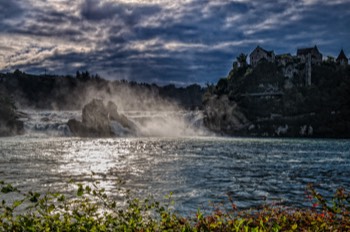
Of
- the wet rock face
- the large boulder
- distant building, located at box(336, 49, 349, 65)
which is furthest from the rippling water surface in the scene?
distant building, located at box(336, 49, 349, 65)

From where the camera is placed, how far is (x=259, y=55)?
15588 cm

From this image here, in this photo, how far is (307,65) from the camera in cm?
13875

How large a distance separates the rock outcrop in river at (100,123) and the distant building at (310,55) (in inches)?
3006

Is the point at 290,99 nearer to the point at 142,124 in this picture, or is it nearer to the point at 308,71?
the point at 308,71

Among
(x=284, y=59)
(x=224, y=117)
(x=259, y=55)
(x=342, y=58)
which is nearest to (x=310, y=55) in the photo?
(x=284, y=59)

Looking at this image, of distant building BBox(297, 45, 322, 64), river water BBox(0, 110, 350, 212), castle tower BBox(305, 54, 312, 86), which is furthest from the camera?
distant building BBox(297, 45, 322, 64)

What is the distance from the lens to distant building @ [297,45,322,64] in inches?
5635

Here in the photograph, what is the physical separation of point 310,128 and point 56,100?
133m

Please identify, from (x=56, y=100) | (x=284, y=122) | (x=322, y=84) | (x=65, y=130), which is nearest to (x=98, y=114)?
(x=65, y=130)

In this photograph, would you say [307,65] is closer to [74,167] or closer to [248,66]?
[248,66]

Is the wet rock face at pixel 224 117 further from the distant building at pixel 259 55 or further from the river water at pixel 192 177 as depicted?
the river water at pixel 192 177

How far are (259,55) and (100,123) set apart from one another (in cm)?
8416

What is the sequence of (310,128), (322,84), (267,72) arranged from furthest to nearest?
Result: (267,72), (322,84), (310,128)

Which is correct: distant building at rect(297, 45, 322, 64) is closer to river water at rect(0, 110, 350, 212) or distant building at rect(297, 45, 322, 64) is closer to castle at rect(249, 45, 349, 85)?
castle at rect(249, 45, 349, 85)
